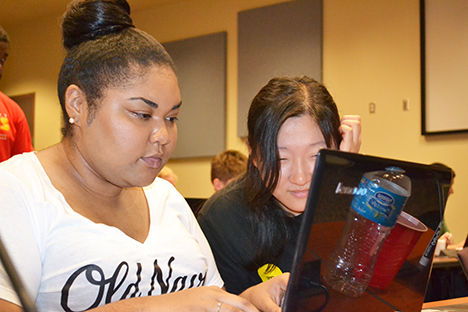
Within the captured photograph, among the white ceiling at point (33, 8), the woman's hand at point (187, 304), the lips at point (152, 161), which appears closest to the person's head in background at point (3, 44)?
the lips at point (152, 161)

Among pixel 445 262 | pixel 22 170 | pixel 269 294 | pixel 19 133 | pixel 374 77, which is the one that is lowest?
pixel 445 262

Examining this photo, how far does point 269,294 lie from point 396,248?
310mm

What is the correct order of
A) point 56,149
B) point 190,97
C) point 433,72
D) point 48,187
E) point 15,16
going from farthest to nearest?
point 15,16, point 190,97, point 433,72, point 56,149, point 48,187

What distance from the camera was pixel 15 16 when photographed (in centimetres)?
603

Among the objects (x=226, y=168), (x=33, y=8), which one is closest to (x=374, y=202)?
(x=226, y=168)

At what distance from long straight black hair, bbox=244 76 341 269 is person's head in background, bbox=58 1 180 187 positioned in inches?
13.1

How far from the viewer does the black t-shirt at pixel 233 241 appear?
1297mm

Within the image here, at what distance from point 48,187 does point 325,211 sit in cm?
58

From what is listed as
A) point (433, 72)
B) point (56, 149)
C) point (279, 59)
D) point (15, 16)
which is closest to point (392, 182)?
point (56, 149)

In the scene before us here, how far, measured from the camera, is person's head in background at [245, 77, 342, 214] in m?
1.19

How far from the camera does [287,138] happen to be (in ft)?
4.00

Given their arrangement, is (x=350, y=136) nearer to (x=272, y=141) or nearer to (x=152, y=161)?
(x=272, y=141)

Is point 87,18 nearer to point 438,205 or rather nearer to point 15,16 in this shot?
point 438,205

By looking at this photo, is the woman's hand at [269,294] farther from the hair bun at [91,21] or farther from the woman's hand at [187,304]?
the hair bun at [91,21]
